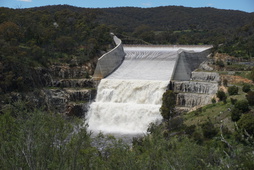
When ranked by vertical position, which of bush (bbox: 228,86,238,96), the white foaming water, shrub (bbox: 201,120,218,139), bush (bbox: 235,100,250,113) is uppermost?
bush (bbox: 235,100,250,113)

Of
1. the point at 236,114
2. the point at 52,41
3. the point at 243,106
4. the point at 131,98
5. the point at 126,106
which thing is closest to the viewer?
the point at 236,114

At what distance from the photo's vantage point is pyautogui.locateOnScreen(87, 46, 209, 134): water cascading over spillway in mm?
34188

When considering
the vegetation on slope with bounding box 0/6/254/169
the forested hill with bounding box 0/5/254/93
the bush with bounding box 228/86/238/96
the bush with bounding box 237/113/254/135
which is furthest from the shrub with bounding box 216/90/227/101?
the forested hill with bounding box 0/5/254/93

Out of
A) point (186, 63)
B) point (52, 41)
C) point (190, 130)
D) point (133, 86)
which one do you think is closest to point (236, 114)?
point (190, 130)

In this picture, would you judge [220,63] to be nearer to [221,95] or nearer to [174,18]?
[221,95]

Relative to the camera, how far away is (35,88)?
128 ft

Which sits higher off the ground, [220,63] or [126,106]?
[220,63]

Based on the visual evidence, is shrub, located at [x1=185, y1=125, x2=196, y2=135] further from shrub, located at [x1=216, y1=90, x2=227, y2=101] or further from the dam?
the dam

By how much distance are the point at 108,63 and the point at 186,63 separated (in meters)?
9.63

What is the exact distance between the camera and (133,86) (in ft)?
125

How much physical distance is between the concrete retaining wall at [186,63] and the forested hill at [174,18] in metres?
49.3

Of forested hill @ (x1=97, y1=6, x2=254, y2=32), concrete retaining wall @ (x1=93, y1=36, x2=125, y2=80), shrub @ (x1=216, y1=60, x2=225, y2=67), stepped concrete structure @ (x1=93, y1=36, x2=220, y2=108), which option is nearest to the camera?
stepped concrete structure @ (x1=93, y1=36, x2=220, y2=108)

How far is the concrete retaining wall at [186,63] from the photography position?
3880 cm

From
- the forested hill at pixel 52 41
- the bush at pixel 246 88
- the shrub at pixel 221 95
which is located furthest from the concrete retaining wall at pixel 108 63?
the bush at pixel 246 88
